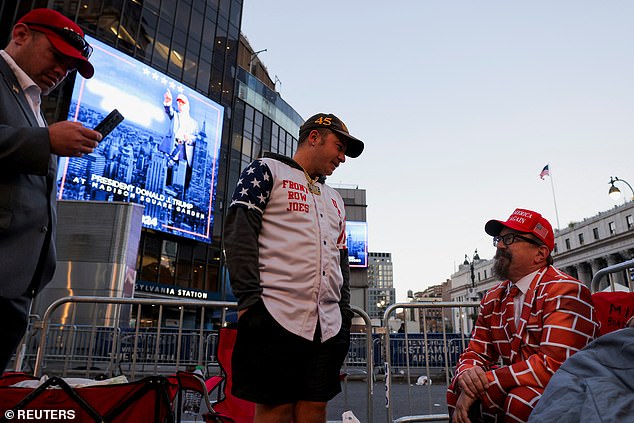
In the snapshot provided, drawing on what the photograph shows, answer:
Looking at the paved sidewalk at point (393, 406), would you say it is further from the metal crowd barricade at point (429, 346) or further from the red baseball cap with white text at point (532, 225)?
the red baseball cap with white text at point (532, 225)

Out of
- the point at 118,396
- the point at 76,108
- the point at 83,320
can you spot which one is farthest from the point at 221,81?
the point at 118,396

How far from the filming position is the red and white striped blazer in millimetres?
2150

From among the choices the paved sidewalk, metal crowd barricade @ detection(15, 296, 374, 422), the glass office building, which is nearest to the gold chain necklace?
metal crowd barricade @ detection(15, 296, 374, 422)

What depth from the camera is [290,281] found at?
2209mm

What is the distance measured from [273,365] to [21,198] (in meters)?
1.33

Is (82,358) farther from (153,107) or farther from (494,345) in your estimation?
(153,107)

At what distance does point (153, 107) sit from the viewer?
21672 mm

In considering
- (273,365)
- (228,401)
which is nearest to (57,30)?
(273,365)

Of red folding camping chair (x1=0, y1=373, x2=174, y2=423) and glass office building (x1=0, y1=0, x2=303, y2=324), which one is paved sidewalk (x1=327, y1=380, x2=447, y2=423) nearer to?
red folding camping chair (x1=0, y1=373, x2=174, y2=423)

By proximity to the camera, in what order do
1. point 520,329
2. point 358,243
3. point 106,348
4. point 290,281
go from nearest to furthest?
point 290,281 → point 520,329 → point 106,348 → point 358,243

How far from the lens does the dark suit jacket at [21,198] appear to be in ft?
5.30

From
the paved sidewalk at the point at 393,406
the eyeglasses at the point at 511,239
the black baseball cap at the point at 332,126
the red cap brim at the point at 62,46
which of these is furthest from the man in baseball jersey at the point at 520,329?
the paved sidewalk at the point at 393,406

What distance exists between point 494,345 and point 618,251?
6981 centimetres

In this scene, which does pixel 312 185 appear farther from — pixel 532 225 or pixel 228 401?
pixel 228 401
